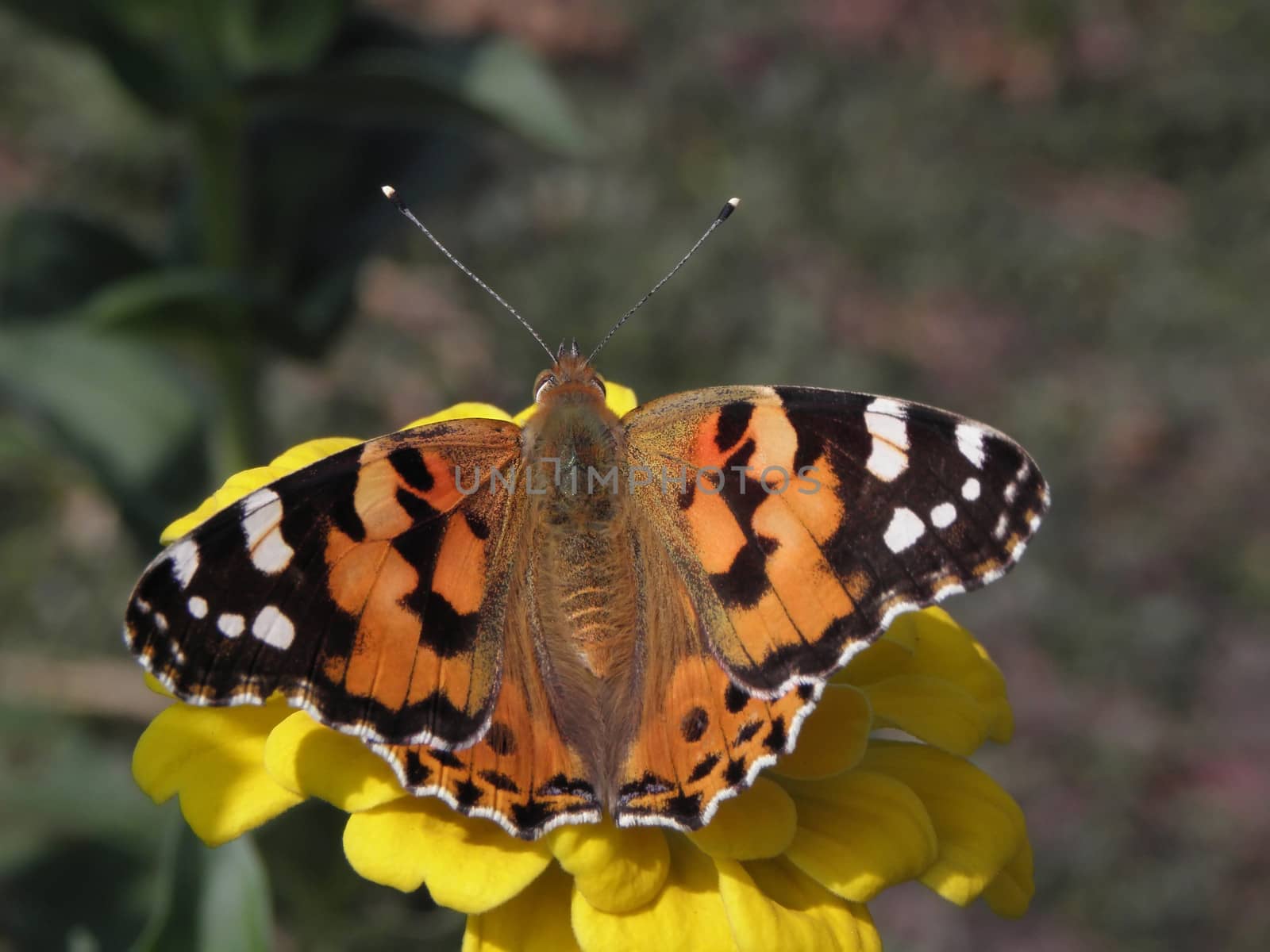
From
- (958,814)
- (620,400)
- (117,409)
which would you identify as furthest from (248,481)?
(117,409)

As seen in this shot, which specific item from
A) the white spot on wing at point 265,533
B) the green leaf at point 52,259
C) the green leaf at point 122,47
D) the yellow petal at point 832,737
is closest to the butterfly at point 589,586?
the white spot on wing at point 265,533

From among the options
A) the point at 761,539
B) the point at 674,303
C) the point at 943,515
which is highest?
the point at 943,515

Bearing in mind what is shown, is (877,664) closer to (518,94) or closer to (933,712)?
(933,712)

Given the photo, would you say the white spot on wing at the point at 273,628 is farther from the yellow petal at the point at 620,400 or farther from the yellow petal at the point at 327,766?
the yellow petal at the point at 620,400

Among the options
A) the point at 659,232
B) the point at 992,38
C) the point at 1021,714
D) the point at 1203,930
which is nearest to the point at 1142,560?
the point at 1021,714

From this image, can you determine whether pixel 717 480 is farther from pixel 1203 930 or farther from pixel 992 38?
pixel 992 38

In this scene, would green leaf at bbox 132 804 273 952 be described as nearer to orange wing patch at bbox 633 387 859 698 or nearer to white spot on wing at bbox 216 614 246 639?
white spot on wing at bbox 216 614 246 639
